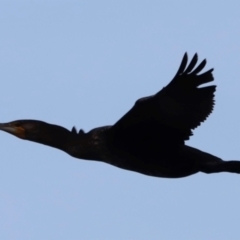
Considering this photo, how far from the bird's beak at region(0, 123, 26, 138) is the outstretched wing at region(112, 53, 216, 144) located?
1.28 metres

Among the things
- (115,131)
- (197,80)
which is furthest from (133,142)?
(197,80)

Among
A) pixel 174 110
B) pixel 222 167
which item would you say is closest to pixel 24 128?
pixel 174 110

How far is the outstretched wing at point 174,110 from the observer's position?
13.7 metres

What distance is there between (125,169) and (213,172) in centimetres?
105

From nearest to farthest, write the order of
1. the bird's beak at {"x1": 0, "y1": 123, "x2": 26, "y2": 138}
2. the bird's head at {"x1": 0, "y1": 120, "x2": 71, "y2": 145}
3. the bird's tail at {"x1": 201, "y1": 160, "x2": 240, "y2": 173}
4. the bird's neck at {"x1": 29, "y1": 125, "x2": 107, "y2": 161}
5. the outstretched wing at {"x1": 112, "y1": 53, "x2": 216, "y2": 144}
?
the outstretched wing at {"x1": 112, "y1": 53, "x2": 216, "y2": 144}
the bird's tail at {"x1": 201, "y1": 160, "x2": 240, "y2": 173}
the bird's neck at {"x1": 29, "y1": 125, "x2": 107, "y2": 161}
the bird's head at {"x1": 0, "y1": 120, "x2": 71, "y2": 145}
the bird's beak at {"x1": 0, "y1": 123, "x2": 26, "y2": 138}

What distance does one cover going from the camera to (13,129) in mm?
14773

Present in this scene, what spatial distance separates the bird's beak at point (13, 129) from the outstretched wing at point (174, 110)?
1280 millimetres

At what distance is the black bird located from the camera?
541 inches

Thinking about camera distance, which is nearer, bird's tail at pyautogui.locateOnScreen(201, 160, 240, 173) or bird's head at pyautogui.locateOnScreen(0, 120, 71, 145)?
bird's tail at pyautogui.locateOnScreen(201, 160, 240, 173)

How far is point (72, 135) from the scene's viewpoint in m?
14.5

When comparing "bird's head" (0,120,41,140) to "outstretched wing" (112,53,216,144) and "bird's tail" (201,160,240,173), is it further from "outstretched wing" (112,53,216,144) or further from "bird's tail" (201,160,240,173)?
"bird's tail" (201,160,240,173)

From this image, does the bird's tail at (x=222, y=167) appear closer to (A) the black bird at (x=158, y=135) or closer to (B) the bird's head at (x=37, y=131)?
(A) the black bird at (x=158, y=135)

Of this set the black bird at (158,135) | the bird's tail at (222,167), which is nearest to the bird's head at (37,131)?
the black bird at (158,135)

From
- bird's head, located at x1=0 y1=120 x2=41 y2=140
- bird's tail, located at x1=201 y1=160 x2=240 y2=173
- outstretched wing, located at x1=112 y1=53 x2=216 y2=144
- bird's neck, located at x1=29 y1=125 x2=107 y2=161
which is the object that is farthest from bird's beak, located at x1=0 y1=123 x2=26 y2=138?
bird's tail, located at x1=201 y1=160 x2=240 y2=173
